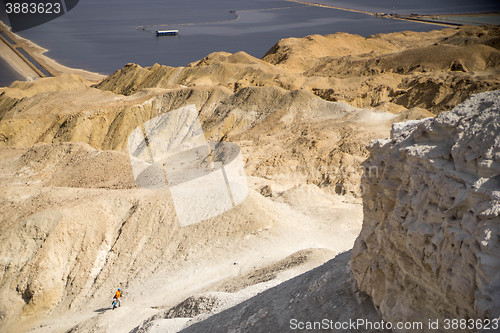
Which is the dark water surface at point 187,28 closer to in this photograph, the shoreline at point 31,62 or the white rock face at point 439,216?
the shoreline at point 31,62

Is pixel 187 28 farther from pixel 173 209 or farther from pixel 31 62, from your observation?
pixel 173 209

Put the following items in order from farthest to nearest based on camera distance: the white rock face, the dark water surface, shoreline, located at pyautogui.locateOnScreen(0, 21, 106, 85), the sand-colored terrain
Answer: the dark water surface
shoreline, located at pyautogui.locateOnScreen(0, 21, 106, 85)
the sand-colored terrain
the white rock face

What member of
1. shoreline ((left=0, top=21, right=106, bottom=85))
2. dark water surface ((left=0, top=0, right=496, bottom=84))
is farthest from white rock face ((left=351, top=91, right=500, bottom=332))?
dark water surface ((left=0, top=0, right=496, bottom=84))

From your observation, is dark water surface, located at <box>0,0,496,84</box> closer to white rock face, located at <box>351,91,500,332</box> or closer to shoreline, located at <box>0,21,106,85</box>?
shoreline, located at <box>0,21,106,85</box>

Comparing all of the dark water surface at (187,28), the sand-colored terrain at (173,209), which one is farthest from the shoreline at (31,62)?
the sand-colored terrain at (173,209)

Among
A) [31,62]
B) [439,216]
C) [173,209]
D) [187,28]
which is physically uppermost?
[439,216]

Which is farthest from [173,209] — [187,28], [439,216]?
[187,28]
